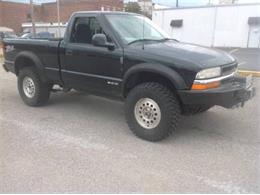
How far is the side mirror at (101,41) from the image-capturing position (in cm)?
484

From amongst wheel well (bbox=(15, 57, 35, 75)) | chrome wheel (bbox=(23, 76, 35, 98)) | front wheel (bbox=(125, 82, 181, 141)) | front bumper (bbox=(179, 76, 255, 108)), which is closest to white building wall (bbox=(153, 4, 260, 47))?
wheel well (bbox=(15, 57, 35, 75))

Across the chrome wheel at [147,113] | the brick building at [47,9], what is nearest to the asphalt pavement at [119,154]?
the chrome wheel at [147,113]

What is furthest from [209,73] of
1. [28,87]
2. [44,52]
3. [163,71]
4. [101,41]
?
[28,87]

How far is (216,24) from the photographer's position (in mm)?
30875

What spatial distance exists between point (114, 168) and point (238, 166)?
1.52m

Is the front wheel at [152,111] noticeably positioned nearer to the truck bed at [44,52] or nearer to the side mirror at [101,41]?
the side mirror at [101,41]

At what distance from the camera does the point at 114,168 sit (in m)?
3.79

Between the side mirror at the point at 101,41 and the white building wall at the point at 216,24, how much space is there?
1071 inches

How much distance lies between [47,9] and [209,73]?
59.7 meters

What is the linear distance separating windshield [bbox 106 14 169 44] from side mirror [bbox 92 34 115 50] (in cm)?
23

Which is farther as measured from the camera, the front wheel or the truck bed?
the truck bed

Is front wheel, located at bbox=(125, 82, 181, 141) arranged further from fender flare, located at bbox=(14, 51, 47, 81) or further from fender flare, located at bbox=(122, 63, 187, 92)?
fender flare, located at bbox=(14, 51, 47, 81)

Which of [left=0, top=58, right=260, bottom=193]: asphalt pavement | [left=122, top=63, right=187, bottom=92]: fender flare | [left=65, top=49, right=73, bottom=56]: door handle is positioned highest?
[left=65, top=49, right=73, bottom=56]: door handle

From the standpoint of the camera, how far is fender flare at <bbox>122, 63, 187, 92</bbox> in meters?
4.23
